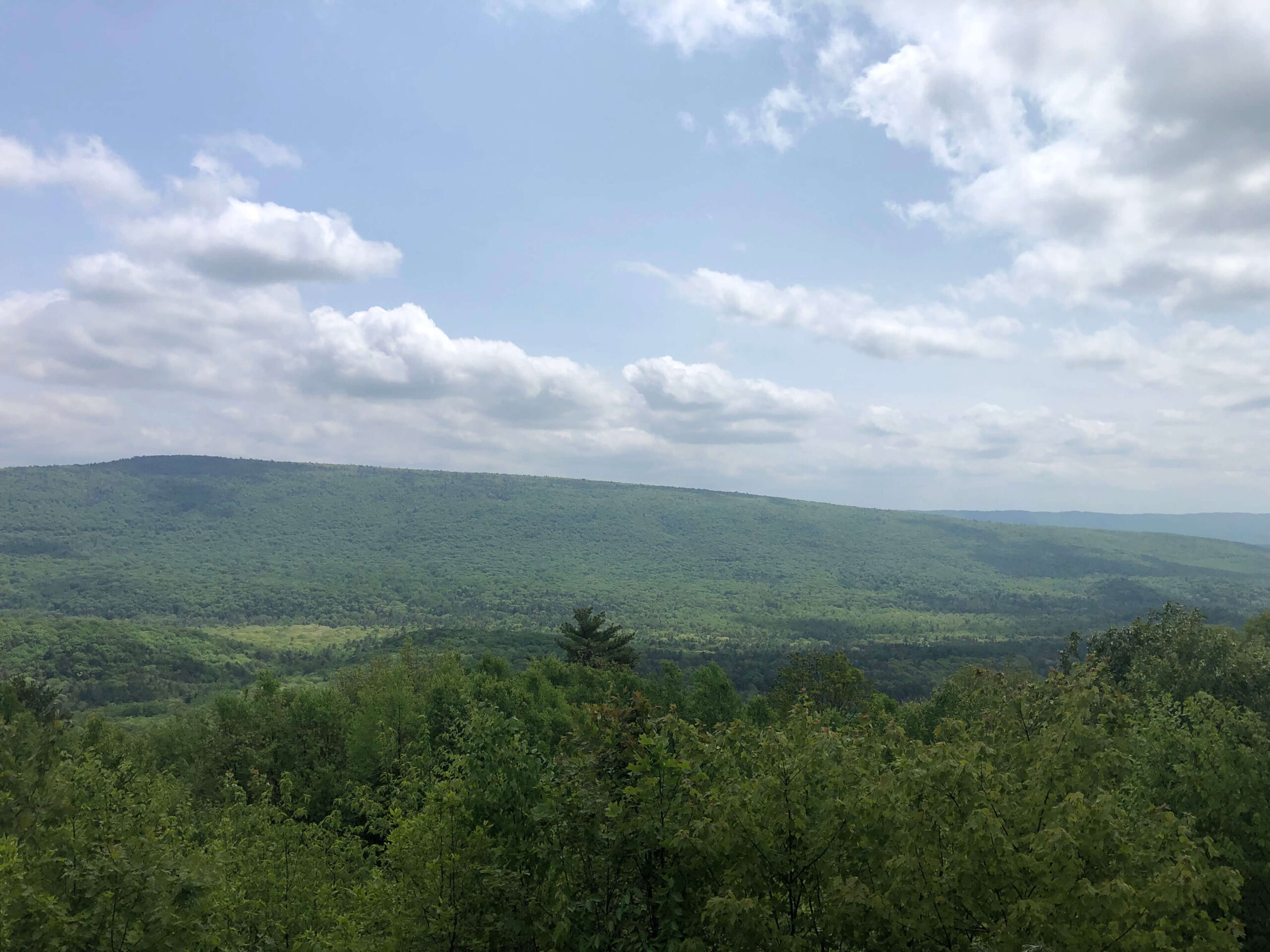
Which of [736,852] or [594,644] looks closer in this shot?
[736,852]

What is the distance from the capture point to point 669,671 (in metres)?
61.3

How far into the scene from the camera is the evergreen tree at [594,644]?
239 feet

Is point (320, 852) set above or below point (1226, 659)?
below

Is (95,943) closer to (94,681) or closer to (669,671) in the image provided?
(669,671)

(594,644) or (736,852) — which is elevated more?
(736,852)

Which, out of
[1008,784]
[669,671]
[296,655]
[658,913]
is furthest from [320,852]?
[296,655]

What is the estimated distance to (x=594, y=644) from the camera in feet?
242

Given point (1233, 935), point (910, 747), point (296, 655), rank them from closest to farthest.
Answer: point (1233, 935) → point (910, 747) → point (296, 655)

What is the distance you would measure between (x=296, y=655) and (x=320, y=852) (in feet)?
637

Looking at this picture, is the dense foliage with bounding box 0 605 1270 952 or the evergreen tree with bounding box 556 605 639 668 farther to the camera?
the evergreen tree with bounding box 556 605 639 668

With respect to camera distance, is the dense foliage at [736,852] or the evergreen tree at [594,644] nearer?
the dense foliage at [736,852]

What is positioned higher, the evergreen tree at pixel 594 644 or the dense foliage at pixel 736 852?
the dense foliage at pixel 736 852

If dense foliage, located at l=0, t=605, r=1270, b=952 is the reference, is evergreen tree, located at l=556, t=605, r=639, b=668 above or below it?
below

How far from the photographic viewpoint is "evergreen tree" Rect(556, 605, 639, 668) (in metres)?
72.8
